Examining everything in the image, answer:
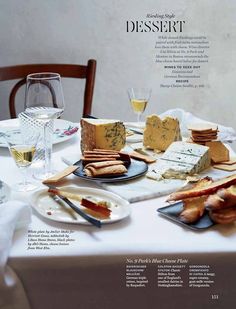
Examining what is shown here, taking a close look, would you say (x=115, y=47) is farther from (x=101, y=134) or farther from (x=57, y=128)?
(x=101, y=134)

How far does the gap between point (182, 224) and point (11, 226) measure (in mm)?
232

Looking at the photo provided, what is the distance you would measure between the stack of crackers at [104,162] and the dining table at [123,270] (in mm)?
206

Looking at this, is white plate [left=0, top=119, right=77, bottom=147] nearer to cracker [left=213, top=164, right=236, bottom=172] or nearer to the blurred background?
cracker [left=213, top=164, right=236, bottom=172]

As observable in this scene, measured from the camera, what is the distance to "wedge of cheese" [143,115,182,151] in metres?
0.99

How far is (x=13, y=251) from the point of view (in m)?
0.59

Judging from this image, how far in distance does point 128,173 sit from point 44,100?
0.22m

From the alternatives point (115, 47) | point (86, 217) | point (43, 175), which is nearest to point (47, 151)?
point (43, 175)

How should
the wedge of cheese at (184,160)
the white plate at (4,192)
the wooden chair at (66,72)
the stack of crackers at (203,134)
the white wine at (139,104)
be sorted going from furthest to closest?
the wooden chair at (66,72)
the white wine at (139,104)
the stack of crackers at (203,134)
the wedge of cheese at (184,160)
the white plate at (4,192)

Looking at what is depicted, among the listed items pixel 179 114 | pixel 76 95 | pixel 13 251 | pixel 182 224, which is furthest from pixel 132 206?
pixel 76 95

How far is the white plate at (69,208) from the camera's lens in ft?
2.19

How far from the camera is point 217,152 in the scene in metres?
0.92

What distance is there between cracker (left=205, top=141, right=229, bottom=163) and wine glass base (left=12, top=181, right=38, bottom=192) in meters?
0.35

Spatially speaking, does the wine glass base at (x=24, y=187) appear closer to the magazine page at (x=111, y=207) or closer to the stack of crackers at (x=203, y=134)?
the magazine page at (x=111, y=207)

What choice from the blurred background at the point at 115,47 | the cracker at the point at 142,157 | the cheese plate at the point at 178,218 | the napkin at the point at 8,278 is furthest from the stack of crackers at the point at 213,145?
the blurred background at the point at 115,47
